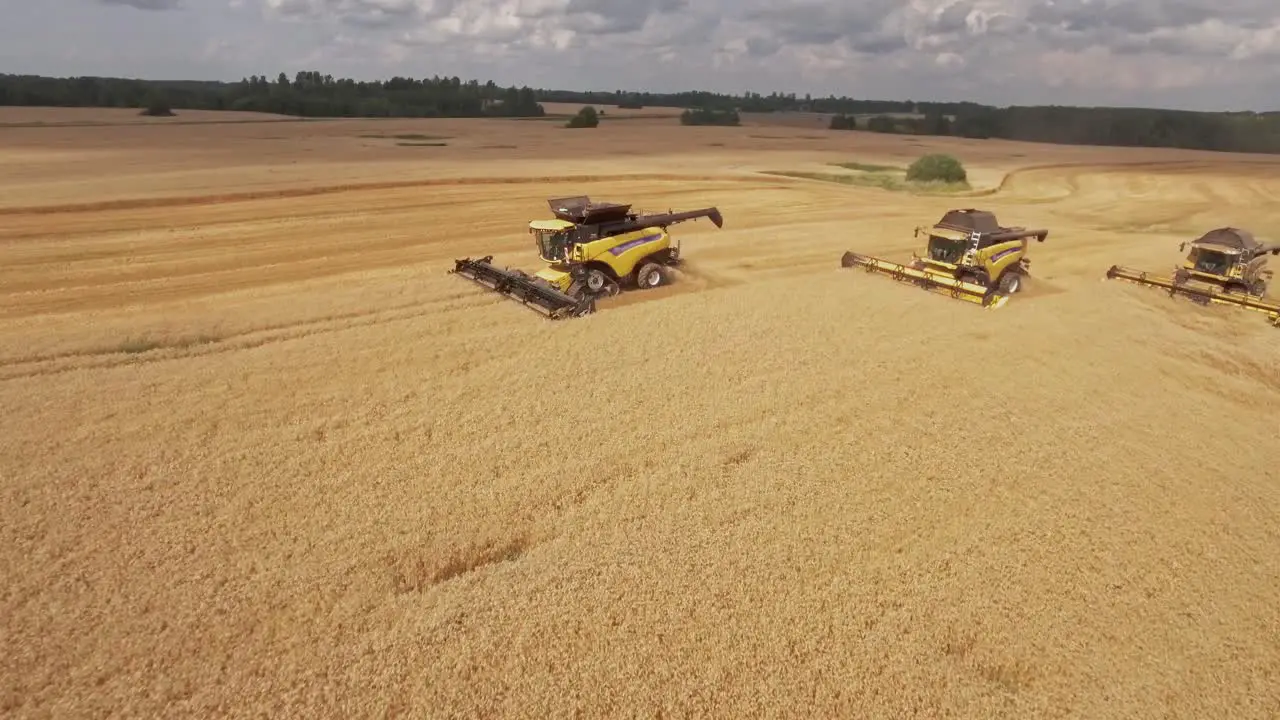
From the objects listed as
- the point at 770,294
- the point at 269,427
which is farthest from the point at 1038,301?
the point at 269,427

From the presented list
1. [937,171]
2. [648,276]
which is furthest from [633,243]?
[937,171]

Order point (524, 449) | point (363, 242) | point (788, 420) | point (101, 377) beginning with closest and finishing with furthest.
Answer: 1. point (524, 449)
2. point (788, 420)
3. point (101, 377)
4. point (363, 242)

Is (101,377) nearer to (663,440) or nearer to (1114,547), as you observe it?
(663,440)

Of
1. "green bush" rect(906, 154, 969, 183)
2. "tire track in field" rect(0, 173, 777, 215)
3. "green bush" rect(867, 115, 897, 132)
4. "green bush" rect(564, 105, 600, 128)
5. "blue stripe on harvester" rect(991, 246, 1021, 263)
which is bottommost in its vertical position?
"blue stripe on harvester" rect(991, 246, 1021, 263)

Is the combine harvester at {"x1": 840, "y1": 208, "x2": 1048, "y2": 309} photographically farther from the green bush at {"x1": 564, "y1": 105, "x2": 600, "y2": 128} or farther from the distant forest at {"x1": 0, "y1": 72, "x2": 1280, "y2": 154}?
the distant forest at {"x1": 0, "y1": 72, "x2": 1280, "y2": 154}

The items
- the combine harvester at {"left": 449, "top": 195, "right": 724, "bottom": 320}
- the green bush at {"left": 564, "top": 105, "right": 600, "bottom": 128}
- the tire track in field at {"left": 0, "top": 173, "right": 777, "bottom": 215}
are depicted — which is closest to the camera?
the combine harvester at {"left": 449, "top": 195, "right": 724, "bottom": 320}

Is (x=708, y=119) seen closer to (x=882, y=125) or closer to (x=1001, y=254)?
(x=882, y=125)

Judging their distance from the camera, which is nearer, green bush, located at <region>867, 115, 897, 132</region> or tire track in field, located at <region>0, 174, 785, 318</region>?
tire track in field, located at <region>0, 174, 785, 318</region>

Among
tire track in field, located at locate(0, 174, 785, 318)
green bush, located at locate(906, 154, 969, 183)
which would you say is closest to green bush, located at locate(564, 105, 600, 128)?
green bush, located at locate(906, 154, 969, 183)
